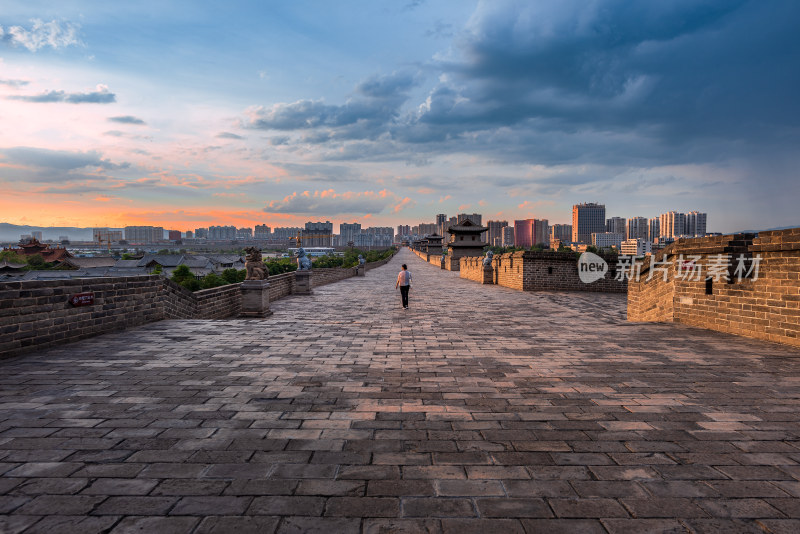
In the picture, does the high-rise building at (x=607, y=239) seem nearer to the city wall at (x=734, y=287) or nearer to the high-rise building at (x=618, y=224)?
the high-rise building at (x=618, y=224)

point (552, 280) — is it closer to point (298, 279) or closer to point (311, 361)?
point (298, 279)

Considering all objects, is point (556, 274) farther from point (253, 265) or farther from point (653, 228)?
point (653, 228)

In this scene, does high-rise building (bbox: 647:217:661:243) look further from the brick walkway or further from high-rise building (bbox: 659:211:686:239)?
the brick walkway

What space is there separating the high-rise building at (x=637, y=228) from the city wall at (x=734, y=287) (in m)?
205

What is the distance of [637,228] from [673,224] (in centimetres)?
1485

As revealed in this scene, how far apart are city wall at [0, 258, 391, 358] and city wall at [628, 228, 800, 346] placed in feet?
39.2

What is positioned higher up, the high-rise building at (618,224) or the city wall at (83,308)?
the high-rise building at (618,224)

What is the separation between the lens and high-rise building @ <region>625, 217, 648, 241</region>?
611 feet

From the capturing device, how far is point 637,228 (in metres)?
187

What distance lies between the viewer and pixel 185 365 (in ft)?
17.6

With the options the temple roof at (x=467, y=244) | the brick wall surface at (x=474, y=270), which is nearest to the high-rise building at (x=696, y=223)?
the temple roof at (x=467, y=244)

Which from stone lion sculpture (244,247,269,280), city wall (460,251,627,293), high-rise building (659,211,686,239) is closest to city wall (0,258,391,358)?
stone lion sculpture (244,247,269,280)

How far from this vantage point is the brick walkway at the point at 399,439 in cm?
235

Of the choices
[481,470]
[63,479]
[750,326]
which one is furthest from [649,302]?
[63,479]
